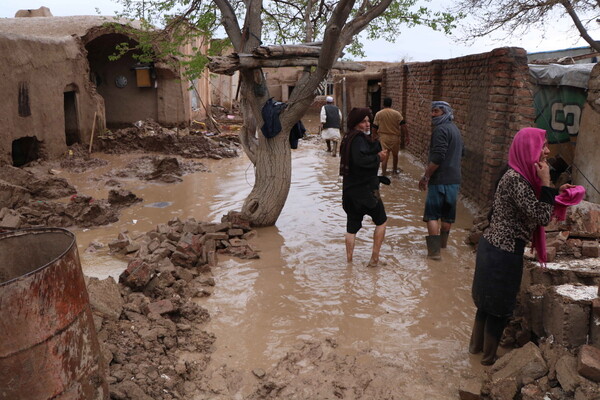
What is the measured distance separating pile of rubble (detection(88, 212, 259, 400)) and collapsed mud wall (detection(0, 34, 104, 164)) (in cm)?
683

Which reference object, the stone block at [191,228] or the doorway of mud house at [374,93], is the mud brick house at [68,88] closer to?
the stone block at [191,228]

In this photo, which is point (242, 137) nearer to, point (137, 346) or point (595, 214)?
point (137, 346)

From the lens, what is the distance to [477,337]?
3.80m

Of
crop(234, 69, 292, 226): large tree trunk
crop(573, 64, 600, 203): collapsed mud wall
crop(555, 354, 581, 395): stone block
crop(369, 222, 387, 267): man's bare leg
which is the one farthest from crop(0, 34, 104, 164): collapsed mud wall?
crop(555, 354, 581, 395): stone block

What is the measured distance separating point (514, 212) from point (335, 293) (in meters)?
2.29

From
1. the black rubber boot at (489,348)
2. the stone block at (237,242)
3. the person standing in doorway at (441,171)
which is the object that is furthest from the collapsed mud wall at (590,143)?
the stone block at (237,242)

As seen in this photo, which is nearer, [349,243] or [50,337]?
[50,337]

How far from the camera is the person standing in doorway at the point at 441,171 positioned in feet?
18.9

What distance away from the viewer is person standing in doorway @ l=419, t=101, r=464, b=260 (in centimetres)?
577

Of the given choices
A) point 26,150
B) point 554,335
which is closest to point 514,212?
point 554,335

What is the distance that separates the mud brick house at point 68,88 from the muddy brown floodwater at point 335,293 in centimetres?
395

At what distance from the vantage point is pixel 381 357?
154 inches

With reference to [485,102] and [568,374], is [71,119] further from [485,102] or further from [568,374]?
[568,374]

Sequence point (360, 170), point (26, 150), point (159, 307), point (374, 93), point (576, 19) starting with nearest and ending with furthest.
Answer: point (159, 307) → point (360, 170) → point (576, 19) → point (26, 150) → point (374, 93)
